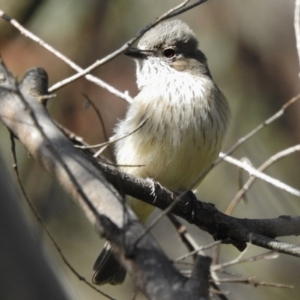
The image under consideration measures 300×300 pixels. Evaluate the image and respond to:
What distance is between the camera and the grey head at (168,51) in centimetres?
543

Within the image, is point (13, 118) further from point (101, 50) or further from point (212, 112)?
point (101, 50)

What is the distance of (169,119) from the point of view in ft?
15.8

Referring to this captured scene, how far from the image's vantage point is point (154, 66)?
5.40 m

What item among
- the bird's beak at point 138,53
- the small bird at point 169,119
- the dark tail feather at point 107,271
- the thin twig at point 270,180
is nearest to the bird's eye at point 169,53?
the small bird at point 169,119

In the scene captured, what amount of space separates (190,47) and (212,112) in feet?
2.78

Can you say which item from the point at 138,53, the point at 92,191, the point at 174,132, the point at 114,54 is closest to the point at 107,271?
the point at 174,132

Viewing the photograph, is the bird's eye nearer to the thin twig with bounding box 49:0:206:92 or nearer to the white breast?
the white breast

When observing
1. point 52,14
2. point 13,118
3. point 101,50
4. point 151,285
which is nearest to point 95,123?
point 101,50

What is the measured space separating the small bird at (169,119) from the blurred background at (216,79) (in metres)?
1.86

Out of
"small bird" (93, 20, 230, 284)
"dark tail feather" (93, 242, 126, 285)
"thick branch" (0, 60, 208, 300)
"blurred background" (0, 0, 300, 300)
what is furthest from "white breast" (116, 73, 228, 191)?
"blurred background" (0, 0, 300, 300)

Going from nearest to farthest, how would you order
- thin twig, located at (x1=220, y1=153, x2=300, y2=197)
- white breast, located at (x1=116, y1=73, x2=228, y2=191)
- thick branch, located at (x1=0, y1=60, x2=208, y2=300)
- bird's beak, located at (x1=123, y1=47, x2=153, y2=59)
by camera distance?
thick branch, located at (x1=0, y1=60, x2=208, y2=300)
thin twig, located at (x1=220, y1=153, x2=300, y2=197)
white breast, located at (x1=116, y1=73, x2=228, y2=191)
bird's beak, located at (x1=123, y1=47, x2=153, y2=59)

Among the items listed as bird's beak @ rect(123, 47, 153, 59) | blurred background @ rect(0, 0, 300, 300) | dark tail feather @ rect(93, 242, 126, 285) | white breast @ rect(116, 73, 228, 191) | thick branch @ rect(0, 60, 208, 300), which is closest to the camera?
thick branch @ rect(0, 60, 208, 300)

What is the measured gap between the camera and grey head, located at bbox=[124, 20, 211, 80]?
17.8 feet

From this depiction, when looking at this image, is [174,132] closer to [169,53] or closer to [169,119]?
[169,119]
